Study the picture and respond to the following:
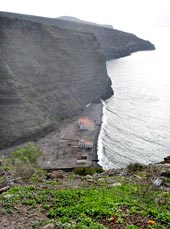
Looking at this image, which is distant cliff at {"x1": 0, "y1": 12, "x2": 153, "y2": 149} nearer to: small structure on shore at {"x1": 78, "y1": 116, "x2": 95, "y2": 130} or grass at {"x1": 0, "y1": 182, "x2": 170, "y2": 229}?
small structure on shore at {"x1": 78, "y1": 116, "x2": 95, "y2": 130}

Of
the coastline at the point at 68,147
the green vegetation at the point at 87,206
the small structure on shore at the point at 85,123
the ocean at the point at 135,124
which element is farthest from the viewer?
the small structure on shore at the point at 85,123

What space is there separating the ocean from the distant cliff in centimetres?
1044

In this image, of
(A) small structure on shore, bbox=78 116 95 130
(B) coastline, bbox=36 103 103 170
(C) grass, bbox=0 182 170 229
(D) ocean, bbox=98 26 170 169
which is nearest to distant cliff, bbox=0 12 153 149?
(B) coastline, bbox=36 103 103 170

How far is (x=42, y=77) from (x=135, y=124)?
28129mm

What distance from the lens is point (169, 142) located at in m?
77.6

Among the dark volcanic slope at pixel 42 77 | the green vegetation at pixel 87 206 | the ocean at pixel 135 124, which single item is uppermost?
the green vegetation at pixel 87 206

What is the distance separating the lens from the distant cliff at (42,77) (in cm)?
7575

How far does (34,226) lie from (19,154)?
122ft

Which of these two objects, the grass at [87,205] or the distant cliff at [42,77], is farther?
the distant cliff at [42,77]

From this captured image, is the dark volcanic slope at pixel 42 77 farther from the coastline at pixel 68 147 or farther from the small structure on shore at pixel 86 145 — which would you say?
the small structure on shore at pixel 86 145

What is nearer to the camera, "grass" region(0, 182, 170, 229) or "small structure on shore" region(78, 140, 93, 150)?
"grass" region(0, 182, 170, 229)

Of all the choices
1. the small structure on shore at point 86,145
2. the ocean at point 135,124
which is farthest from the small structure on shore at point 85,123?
the small structure on shore at point 86,145

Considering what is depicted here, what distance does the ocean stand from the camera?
2785 inches

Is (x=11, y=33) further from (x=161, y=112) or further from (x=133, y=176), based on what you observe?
(x=133, y=176)
